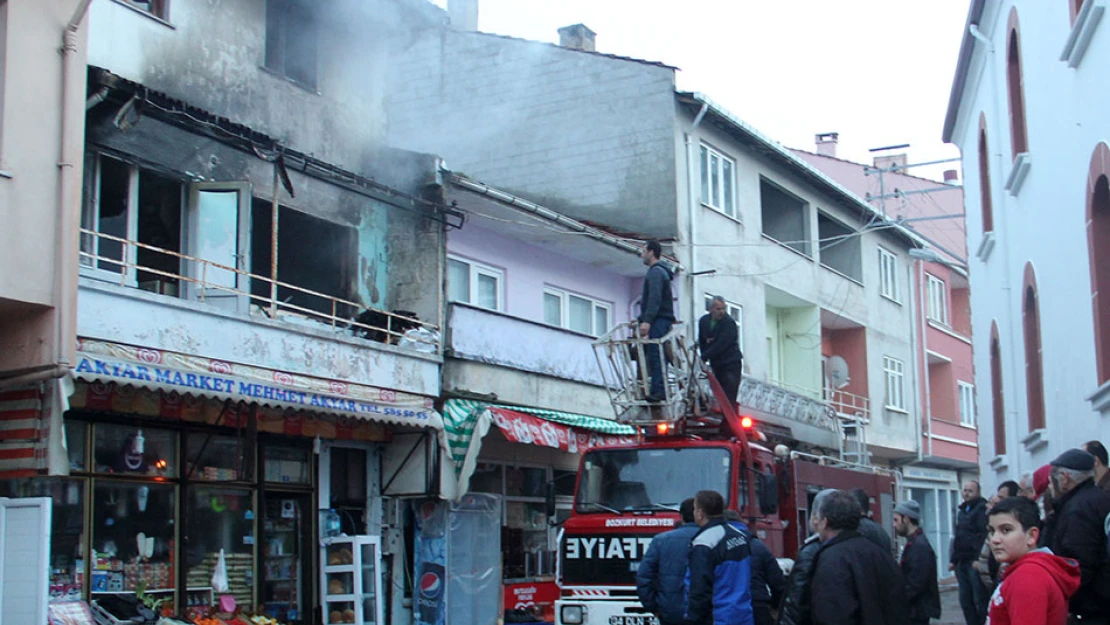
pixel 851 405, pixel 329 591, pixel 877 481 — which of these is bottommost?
pixel 329 591

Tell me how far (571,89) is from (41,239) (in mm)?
14071

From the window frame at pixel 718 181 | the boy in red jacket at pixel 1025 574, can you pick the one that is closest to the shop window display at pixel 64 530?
the boy in red jacket at pixel 1025 574

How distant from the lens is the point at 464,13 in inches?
981

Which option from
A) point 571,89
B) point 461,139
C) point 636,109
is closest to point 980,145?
point 636,109

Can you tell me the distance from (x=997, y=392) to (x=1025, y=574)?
13911 millimetres

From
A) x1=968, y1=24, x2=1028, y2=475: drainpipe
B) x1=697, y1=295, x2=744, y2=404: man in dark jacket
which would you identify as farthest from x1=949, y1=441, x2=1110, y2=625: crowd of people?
x1=968, y1=24, x2=1028, y2=475: drainpipe

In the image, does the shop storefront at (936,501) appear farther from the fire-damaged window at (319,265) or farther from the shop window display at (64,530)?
the shop window display at (64,530)

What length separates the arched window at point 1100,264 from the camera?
994cm

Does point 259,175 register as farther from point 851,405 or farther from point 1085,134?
point 851,405

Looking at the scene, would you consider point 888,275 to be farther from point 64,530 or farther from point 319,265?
point 64,530

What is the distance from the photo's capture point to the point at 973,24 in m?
15.3

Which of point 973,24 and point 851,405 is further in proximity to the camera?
point 851,405

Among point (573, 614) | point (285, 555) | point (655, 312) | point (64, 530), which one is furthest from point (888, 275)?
point (64, 530)

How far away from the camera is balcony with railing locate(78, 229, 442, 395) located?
37.6 feet
